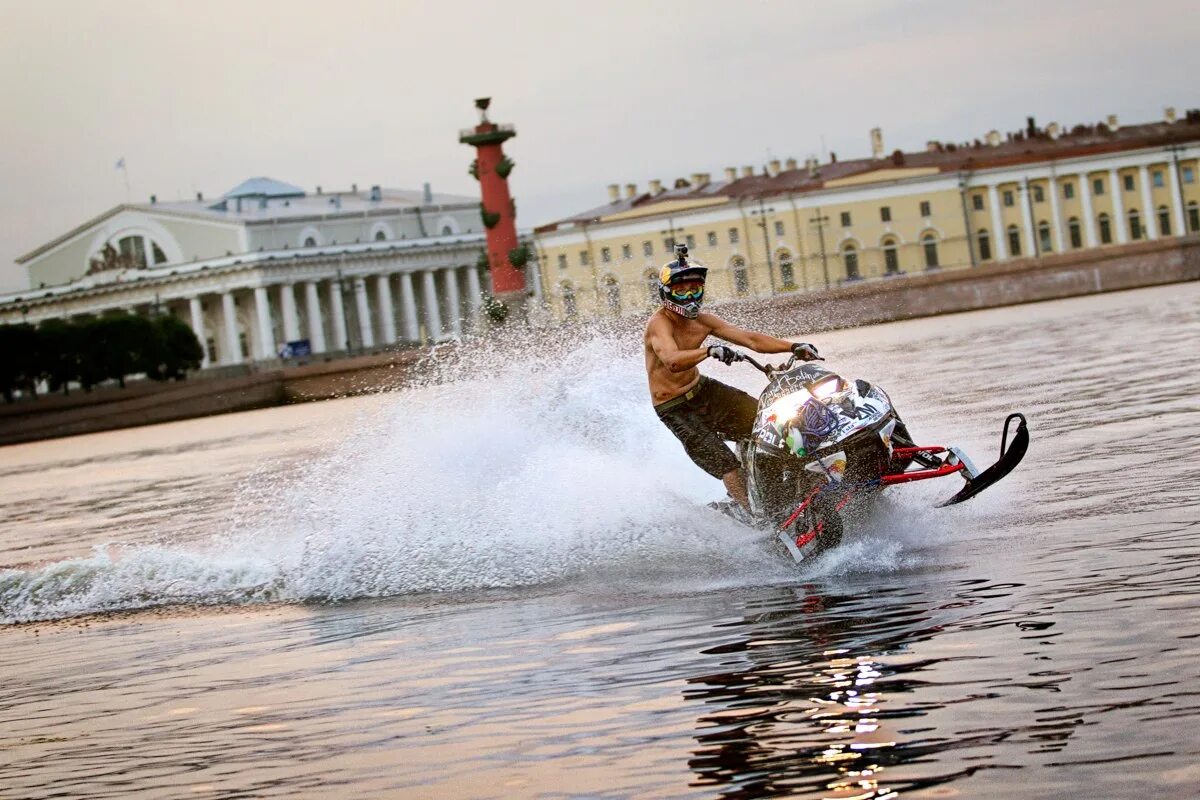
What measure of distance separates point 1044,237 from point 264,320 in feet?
152

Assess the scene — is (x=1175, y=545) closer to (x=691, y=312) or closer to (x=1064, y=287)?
(x=691, y=312)

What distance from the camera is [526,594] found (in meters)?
11.1

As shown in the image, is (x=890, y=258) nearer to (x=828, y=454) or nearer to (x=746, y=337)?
(x=746, y=337)

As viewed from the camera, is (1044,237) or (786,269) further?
(1044,237)

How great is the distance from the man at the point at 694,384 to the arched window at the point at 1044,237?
4380 inches

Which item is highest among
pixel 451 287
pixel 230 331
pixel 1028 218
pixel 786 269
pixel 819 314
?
pixel 451 287

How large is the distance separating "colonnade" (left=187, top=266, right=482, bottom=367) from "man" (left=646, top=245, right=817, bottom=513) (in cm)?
11271

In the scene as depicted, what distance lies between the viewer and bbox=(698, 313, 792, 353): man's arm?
34.2 ft

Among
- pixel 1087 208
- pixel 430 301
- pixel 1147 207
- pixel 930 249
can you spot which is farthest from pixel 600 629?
pixel 430 301

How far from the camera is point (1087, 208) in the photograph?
391 ft

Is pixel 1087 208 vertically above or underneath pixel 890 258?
above

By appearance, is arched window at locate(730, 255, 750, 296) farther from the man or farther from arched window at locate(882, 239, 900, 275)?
the man

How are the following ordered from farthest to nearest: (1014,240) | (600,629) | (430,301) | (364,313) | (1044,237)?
1. (430,301)
2. (364,313)
3. (1044,237)
4. (1014,240)
5. (600,629)

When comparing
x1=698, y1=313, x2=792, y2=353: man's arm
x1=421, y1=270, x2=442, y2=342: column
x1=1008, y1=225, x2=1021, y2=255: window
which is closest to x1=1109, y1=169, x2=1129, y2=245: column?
x1=1008, y1=225, x2=1021, y2=255: window
